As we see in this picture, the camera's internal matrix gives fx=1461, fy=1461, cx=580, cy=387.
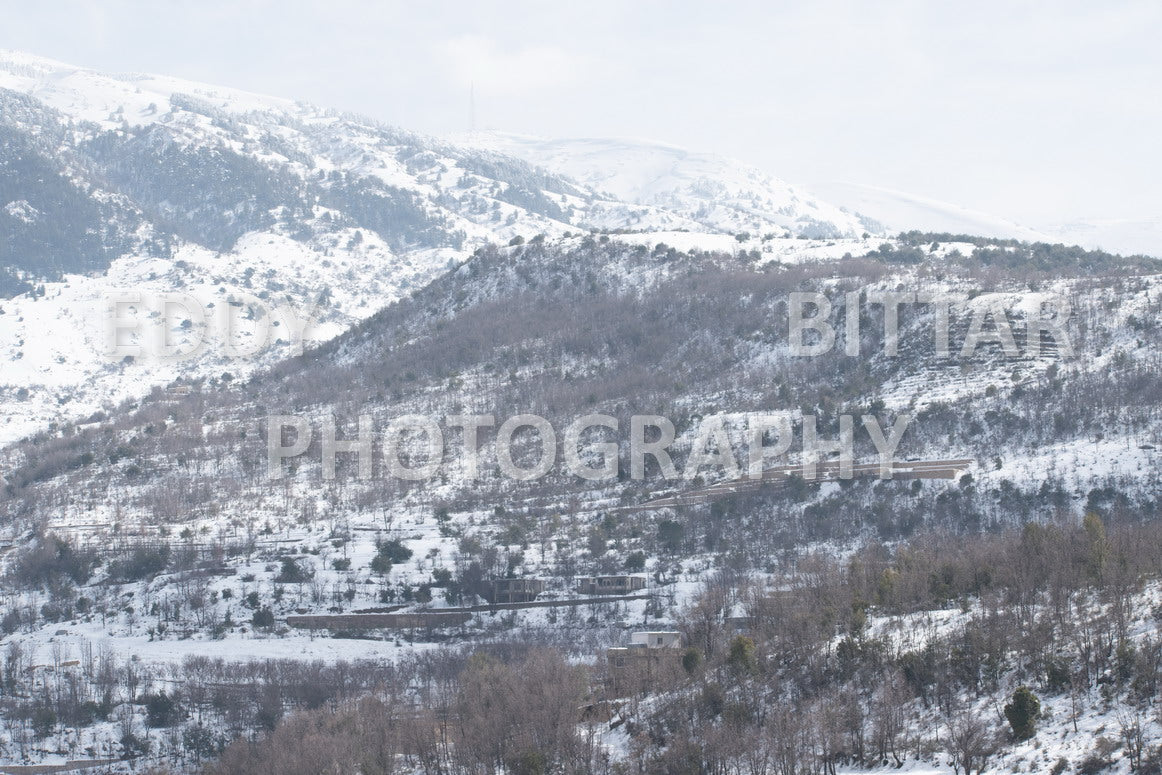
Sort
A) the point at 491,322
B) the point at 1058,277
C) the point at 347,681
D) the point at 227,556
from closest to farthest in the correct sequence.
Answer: the point at 347,681 < the point at 227,556 < the point at 1058,277 < the point at 491,322

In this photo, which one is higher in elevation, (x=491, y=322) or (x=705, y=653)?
(x=491, y=322)

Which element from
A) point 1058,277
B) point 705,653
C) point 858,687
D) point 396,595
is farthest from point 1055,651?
point 1058,277

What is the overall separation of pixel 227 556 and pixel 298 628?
1260 centimetres

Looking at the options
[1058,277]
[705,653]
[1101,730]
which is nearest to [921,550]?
[705,653]

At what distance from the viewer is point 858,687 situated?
60.7 meters

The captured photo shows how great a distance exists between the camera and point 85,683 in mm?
88562

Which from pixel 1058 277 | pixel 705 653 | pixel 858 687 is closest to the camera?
pixel 858 687

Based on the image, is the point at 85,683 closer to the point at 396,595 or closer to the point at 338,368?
the point at 396,595

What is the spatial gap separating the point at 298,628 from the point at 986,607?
51063 millimetres

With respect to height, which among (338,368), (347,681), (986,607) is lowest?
(347,681)

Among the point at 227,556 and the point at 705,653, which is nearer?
the point at 705,653

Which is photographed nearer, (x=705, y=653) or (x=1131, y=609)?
(x=1131, y=609)

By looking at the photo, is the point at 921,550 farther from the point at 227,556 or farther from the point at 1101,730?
the point at 227,556

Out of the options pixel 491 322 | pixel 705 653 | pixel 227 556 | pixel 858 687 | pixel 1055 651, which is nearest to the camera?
pixel 1055 651
